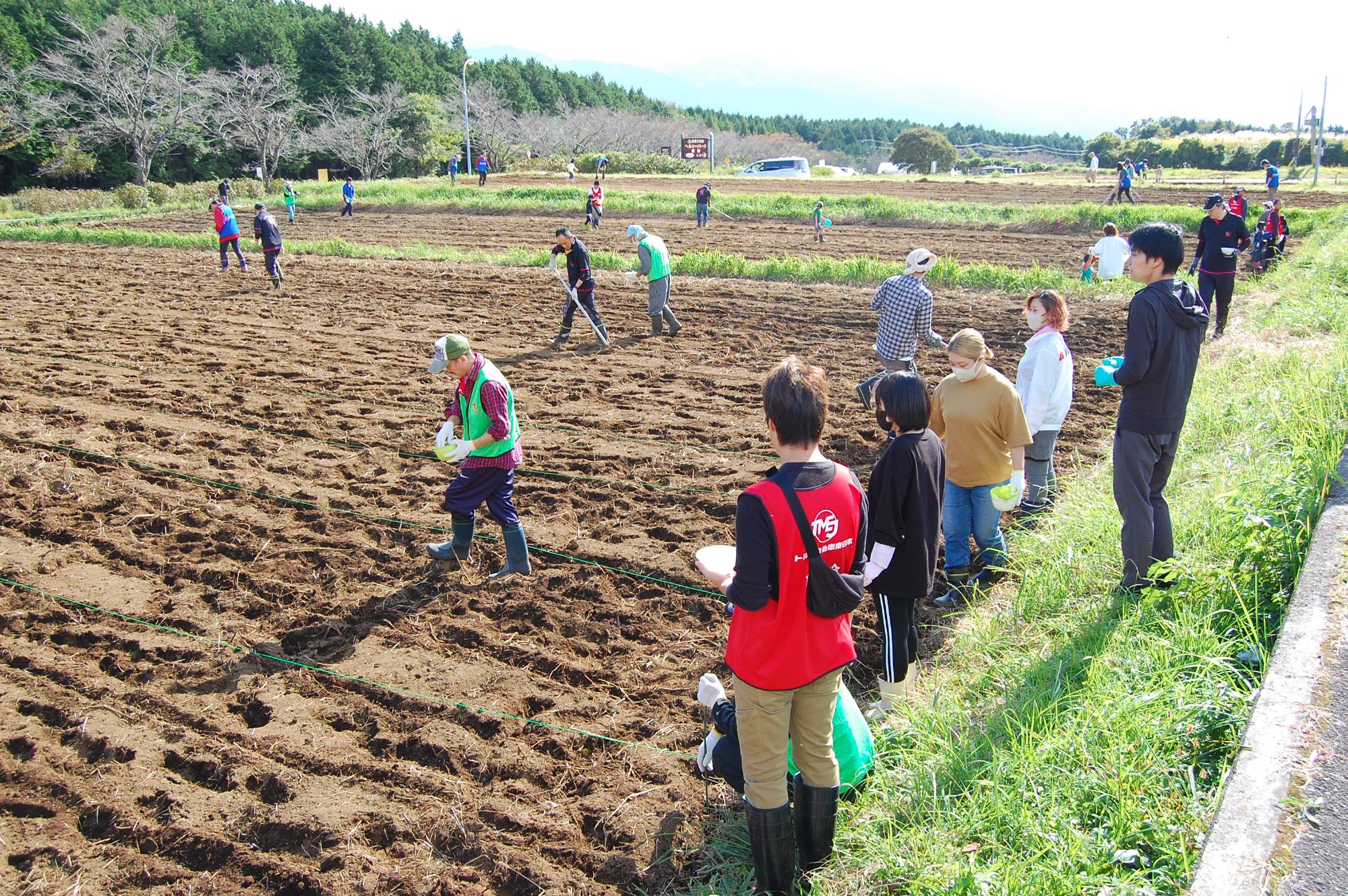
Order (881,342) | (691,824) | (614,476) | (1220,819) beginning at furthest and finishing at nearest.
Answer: (881,342), (614,476), (691,824), (1220,819)

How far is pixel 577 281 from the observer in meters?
11.9

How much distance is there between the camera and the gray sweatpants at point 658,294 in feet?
39.5

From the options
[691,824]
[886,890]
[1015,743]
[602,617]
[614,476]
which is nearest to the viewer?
[886,890]

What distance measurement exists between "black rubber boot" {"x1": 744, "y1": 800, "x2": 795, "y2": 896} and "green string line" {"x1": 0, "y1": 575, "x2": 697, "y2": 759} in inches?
41.4

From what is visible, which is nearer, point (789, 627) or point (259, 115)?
point (789, 627)

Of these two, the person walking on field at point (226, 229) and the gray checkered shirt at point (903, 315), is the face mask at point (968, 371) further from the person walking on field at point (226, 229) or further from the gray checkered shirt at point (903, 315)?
the person walking on field at point (226, 229)

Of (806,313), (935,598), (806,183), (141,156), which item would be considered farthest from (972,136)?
(935,598)

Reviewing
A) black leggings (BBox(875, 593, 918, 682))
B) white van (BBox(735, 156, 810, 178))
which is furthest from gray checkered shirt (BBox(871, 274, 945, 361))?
white van (BBox(735, 156, 810, 178))

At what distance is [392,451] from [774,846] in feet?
20.1

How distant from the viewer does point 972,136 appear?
123625 mm

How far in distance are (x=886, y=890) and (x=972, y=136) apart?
13646cm

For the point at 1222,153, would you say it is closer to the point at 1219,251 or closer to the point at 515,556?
the point at 1219,251

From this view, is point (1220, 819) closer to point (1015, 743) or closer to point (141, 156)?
point (1015, 743)

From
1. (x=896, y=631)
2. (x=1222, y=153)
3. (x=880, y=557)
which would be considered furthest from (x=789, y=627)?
(x=1222, y=153)
